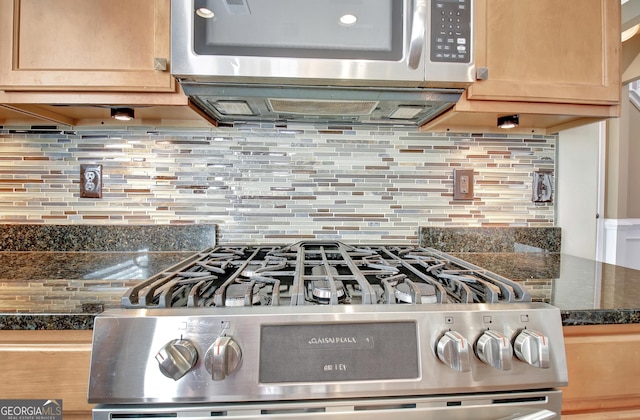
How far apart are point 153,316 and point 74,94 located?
0.73 metres

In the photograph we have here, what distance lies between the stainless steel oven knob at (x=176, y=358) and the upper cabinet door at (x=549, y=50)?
0.98m

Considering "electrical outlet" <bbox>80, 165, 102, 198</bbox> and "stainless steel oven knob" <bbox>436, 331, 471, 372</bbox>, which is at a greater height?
"electrical outlet" <bbox>80, 165, 102, 198</bbox>

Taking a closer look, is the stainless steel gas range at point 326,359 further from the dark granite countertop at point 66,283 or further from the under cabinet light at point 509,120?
the under cabinet light at point 509,120

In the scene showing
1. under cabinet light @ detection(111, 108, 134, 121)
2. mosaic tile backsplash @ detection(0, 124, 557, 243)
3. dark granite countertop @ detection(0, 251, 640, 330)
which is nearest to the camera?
dark granite countertop @ detection(0, 251, 640, 330)

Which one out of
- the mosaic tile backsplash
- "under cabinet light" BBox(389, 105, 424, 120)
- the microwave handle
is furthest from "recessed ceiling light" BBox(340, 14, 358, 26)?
the mosaic tile backsplash

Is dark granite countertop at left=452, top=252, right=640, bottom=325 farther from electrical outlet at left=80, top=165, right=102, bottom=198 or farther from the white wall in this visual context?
electrical outlet at left=80, top=165, right=102, bottom=198

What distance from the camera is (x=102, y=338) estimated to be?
1.82 feet

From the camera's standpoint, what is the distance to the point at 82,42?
33.6 inches

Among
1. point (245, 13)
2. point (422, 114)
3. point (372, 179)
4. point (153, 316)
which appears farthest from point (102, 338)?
point (422, 114)

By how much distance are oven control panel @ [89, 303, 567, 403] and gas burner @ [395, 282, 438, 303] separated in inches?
1.4

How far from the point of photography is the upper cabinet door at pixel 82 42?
847mm

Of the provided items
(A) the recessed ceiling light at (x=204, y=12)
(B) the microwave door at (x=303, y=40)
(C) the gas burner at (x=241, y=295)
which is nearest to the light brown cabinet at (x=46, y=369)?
(C) the gas burner at (x=241, y=295)

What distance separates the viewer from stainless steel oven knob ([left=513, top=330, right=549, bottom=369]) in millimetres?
553

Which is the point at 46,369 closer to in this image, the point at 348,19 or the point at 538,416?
the point at 538,416
